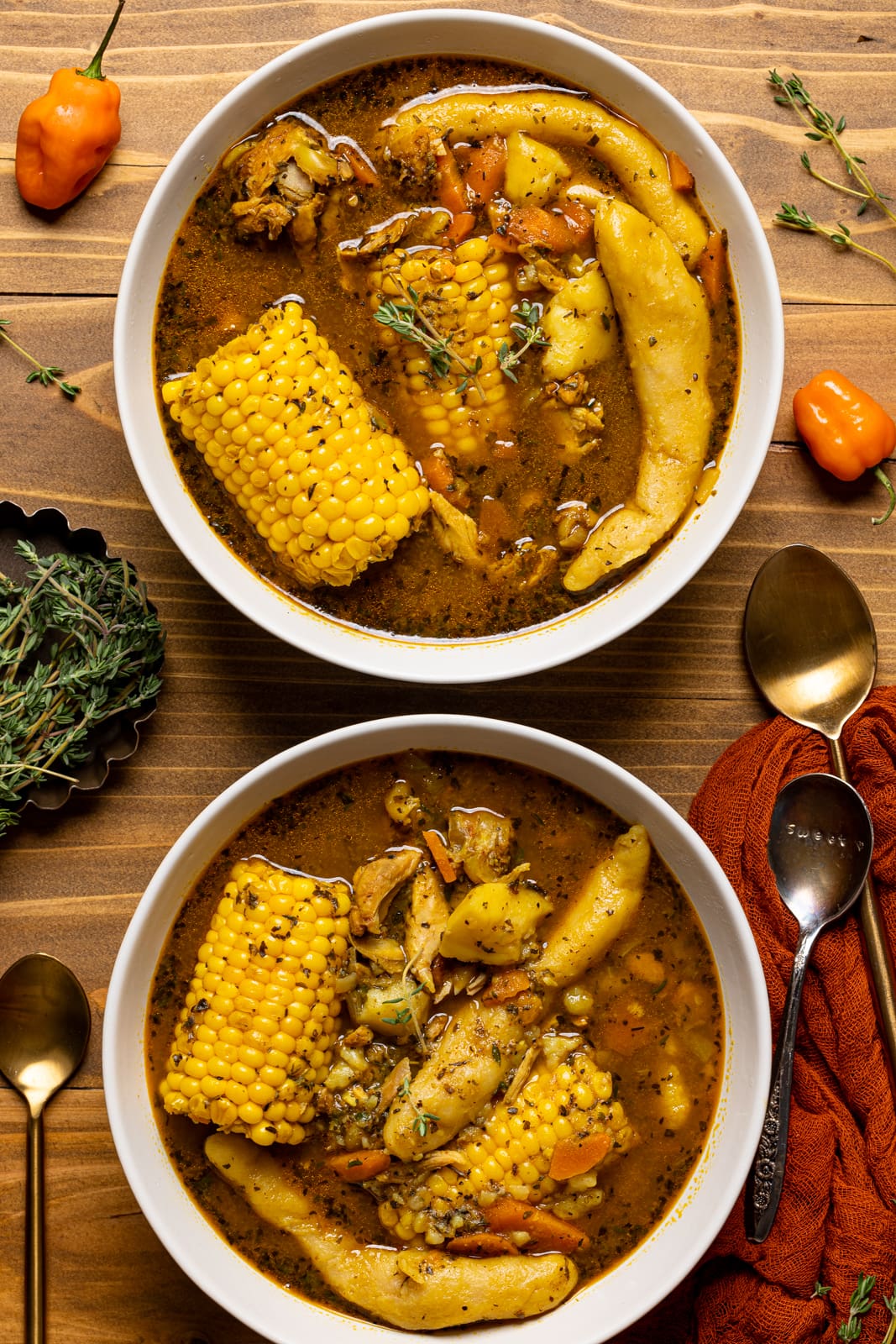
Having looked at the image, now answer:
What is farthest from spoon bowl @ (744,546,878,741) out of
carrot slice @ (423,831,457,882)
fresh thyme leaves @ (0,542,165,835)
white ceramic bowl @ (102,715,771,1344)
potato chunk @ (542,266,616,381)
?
fresh thyme leaves @ (0,542,165,835)

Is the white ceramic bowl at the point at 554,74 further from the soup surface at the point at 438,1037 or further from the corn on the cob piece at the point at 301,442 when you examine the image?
the soup surface at the point at 438,1037

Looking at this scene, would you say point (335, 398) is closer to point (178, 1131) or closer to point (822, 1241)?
point (178, 1131)

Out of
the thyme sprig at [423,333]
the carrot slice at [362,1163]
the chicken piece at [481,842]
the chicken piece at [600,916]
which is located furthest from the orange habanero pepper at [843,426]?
the carrot slice at [362,1163]

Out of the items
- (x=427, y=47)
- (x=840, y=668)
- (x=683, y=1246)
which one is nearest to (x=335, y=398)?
(x=427, y=47)

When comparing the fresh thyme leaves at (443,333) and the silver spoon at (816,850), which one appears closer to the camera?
the fresh thyme leaves at (443,333)

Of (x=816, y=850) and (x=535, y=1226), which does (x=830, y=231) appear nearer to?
(x=816, y=850)
